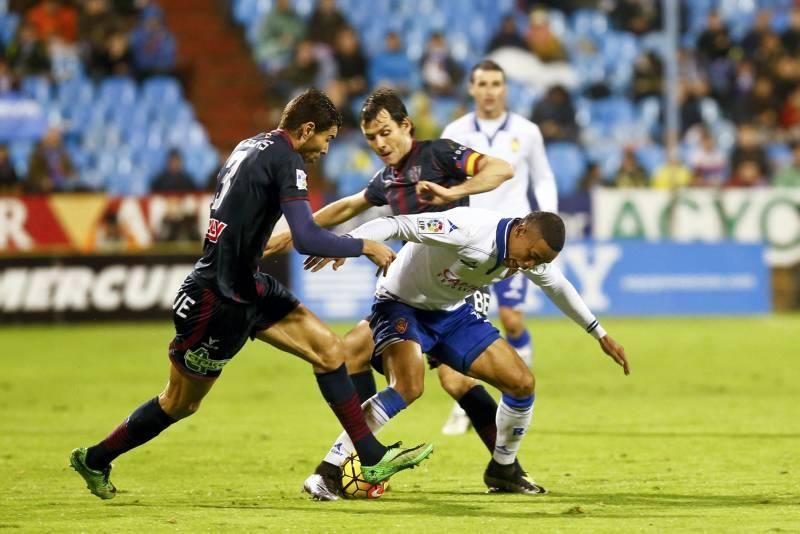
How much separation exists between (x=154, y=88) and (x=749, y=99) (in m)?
9.94

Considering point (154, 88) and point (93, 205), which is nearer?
point (93, 205)

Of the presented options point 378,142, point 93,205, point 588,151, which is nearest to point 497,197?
point 378,142

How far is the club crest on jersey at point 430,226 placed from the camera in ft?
23.4

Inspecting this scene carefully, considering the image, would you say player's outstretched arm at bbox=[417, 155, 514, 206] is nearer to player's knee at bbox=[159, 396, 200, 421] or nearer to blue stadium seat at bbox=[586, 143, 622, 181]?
player's knee at bbox=[159, 396, 200, 421]

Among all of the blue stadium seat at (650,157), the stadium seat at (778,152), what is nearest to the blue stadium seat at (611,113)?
the blue stadium seat at (650,157)

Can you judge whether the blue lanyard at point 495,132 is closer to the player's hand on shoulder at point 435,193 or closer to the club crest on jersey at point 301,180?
the player's hand on shoulder at point 435,193

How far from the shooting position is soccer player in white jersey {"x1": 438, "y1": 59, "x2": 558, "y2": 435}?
10.6 meters

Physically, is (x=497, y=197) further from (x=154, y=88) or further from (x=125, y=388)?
(x=154, y=88)

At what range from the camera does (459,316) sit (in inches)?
304

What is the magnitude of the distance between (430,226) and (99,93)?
55.5 ft

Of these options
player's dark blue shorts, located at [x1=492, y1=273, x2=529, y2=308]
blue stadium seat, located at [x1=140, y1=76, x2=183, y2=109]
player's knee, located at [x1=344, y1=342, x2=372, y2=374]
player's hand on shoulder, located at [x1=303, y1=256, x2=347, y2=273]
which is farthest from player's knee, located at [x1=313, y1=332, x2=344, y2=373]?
blue stadium seat, located at [x1=140, y1=76, x2=183, y2=109]

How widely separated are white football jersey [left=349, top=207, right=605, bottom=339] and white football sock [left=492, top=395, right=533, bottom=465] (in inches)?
21.3

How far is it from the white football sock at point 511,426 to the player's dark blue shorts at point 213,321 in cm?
129

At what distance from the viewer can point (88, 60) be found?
76.4 feet
